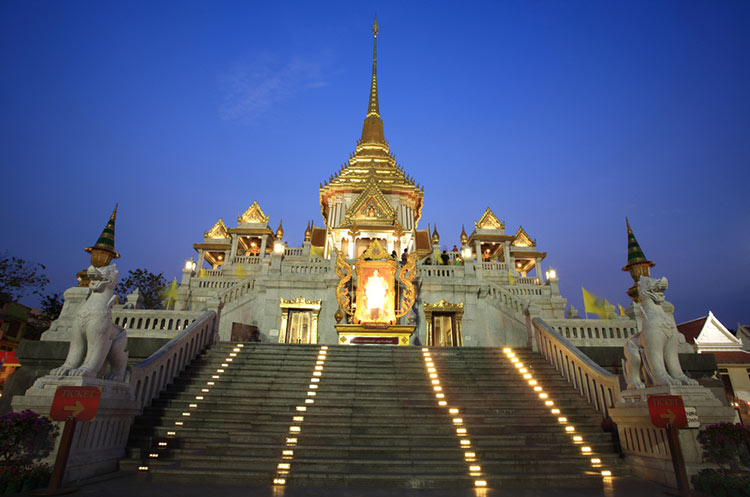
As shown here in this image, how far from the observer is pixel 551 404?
360 inches

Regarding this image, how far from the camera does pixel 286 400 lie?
928 cm

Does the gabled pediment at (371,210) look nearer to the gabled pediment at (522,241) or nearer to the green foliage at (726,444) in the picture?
the gabled pediment at (522,241)

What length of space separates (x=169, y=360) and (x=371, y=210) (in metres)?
19.5

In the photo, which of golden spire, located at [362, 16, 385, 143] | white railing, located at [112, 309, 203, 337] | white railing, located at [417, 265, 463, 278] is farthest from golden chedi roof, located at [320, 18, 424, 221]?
white railing, located at [112, 309, 203, 337]

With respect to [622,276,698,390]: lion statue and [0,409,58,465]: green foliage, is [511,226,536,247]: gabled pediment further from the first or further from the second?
[0,409,58,465]: green foliage

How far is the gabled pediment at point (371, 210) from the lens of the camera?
27312 mm

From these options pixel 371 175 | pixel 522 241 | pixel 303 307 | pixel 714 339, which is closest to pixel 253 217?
pixel 371 175

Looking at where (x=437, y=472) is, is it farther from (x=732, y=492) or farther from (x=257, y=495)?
(x=732, y=492)

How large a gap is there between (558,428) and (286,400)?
604cm

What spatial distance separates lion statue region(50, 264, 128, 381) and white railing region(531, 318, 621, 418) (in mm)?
9720

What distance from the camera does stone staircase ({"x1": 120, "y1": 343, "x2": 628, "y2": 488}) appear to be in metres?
6.42

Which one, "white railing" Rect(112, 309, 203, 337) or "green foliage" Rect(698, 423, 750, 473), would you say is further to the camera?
"white railing" Rect(112, 309, 203, 337)

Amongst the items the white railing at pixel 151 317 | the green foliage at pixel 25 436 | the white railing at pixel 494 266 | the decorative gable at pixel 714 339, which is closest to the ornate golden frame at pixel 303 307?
the white railing at pixel 151 317

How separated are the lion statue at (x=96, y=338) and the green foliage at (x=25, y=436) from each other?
84cm
